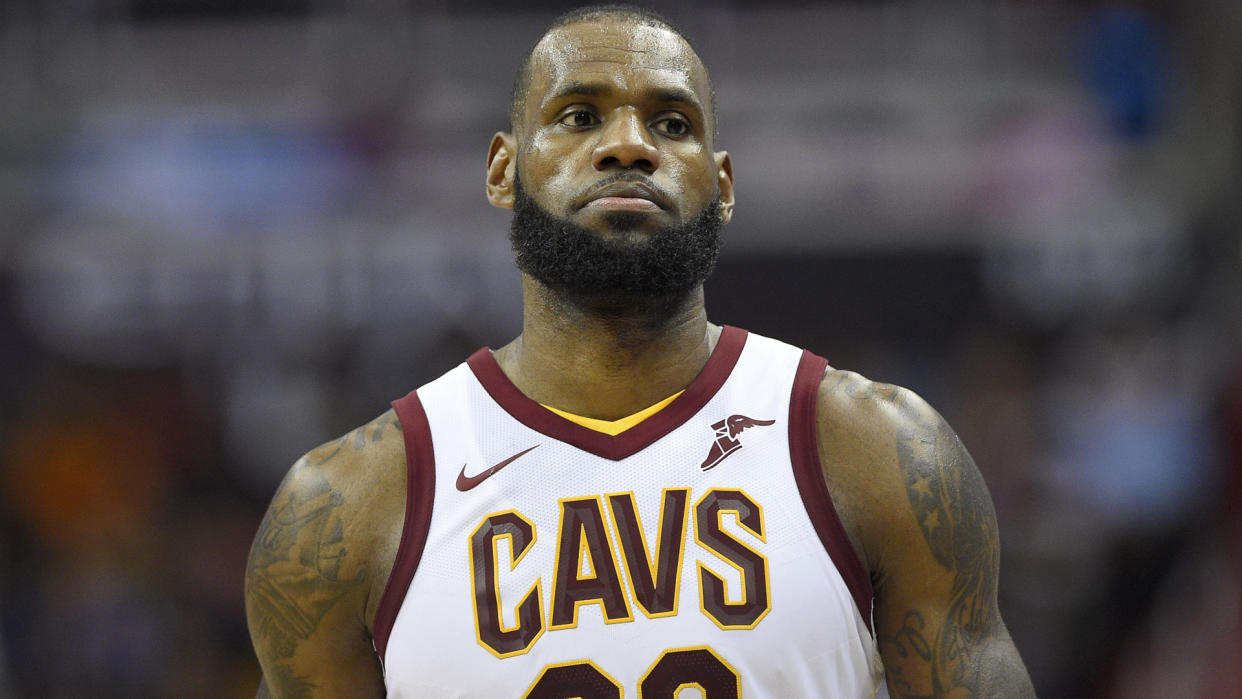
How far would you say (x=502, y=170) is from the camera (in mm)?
3471

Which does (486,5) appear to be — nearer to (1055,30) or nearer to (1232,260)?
(1055,30)

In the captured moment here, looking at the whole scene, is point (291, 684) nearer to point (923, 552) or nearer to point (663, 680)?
point (663, 680)

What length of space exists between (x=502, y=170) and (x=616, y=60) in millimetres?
457

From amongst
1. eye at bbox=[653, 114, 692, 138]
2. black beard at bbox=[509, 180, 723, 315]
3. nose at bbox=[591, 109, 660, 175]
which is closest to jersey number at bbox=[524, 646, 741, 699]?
black beard at bbox=[509, 180, 723, 315]

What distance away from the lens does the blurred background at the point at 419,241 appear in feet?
27.5

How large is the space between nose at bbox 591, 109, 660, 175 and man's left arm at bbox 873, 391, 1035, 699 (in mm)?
777

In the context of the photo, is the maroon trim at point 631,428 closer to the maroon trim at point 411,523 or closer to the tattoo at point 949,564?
the maroon trim at point 411,523

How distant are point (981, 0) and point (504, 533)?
25.9 feet

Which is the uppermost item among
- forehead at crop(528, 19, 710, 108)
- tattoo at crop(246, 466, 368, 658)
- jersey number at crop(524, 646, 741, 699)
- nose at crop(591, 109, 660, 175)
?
forehead at crop(528, 19, 710, 108)

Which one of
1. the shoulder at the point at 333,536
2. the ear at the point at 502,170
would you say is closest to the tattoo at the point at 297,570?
the shoulder at the point at 333,536

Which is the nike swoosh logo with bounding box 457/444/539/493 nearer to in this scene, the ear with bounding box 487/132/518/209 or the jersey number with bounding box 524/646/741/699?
the jersey number with bounding box 524/646/741/699

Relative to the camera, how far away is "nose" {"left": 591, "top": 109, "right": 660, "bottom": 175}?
9.97 ft

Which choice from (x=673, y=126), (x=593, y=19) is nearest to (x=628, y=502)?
(x=673, y=126)

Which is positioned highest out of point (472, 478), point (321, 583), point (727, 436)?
point (727, 436)
